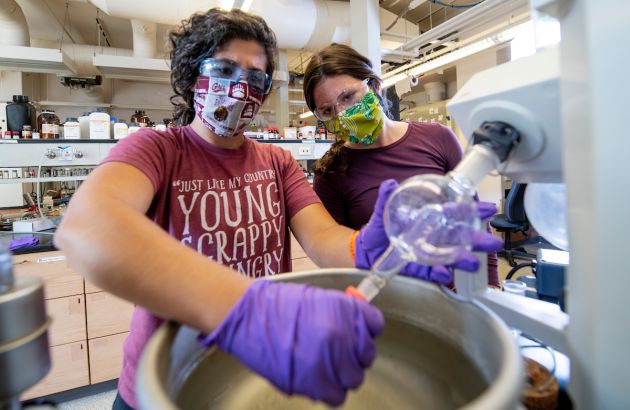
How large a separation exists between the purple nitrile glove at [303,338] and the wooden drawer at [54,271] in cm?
199

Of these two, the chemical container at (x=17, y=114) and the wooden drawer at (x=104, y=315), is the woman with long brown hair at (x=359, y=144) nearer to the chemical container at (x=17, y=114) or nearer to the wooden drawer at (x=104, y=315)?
the wooden drawer at (x=104, y=315)

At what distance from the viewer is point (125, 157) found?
2.15ft

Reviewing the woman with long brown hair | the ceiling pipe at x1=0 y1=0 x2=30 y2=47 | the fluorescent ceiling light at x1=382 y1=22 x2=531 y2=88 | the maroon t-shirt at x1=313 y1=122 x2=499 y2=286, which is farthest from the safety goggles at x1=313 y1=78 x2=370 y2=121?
the ceiling pipe at x1=0 y1=0 x2=30 y2=47

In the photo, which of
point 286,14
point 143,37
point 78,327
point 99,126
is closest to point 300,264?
point 78,327

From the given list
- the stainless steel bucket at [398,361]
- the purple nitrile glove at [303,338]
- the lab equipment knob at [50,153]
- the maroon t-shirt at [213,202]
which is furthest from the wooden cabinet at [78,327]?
the purple nitrile glove at [303,338]

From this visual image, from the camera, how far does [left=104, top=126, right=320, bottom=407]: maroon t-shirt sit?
0.75m

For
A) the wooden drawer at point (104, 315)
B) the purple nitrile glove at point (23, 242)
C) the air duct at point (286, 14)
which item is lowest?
the wooden drawer at point (104, 315)

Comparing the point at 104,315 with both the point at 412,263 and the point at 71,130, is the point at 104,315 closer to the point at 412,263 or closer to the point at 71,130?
the point at 71,130

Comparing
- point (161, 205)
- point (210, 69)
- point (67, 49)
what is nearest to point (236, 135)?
point (210, 69)

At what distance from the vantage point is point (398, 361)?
55cm

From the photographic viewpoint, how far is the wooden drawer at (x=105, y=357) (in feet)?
6.60

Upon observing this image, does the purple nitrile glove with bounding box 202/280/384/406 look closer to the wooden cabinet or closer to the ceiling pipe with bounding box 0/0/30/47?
the wooden cabinet

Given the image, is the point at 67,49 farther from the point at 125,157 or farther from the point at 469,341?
the point at 469,341

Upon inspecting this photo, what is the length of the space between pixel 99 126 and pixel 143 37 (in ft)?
5.41
